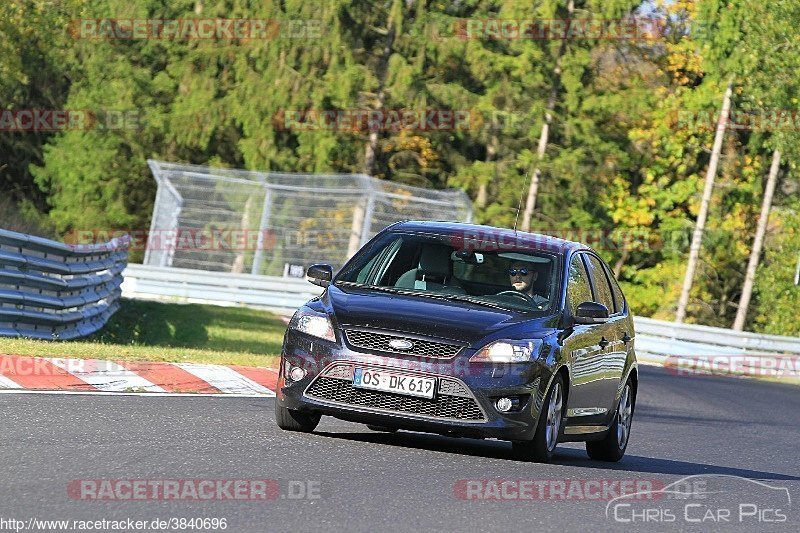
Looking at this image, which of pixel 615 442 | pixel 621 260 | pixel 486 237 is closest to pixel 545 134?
pixel 621 260

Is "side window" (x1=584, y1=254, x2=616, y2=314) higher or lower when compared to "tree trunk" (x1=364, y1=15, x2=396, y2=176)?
higher

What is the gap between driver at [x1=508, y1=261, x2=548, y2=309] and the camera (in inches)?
457

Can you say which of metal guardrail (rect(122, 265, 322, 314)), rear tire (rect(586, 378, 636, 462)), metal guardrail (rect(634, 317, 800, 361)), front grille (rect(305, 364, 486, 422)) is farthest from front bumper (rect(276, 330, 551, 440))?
metal guardrail (rect(122, 265, 322, 314))

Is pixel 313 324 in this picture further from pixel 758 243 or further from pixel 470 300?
pixel 758 243

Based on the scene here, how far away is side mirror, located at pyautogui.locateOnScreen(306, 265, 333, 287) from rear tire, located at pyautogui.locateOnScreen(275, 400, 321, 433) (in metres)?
0.97

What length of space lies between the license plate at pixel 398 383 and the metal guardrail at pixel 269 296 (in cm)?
2492

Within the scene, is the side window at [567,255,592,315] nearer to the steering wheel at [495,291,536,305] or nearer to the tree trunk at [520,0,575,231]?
the steering wheel at [495,291,536,305]

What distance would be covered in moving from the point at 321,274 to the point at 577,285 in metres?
1.85

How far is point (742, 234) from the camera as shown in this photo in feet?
195

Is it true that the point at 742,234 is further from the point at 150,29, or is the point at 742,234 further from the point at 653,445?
the point at 653,445

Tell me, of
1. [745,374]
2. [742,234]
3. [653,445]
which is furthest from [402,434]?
[742,234]

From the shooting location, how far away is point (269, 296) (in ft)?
125

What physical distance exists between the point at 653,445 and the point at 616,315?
217 centimetres

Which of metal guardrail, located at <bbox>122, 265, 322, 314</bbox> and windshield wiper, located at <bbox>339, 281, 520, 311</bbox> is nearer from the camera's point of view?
windshield wiper, located at <bbox>339, 281, 520, 311</bbox>
